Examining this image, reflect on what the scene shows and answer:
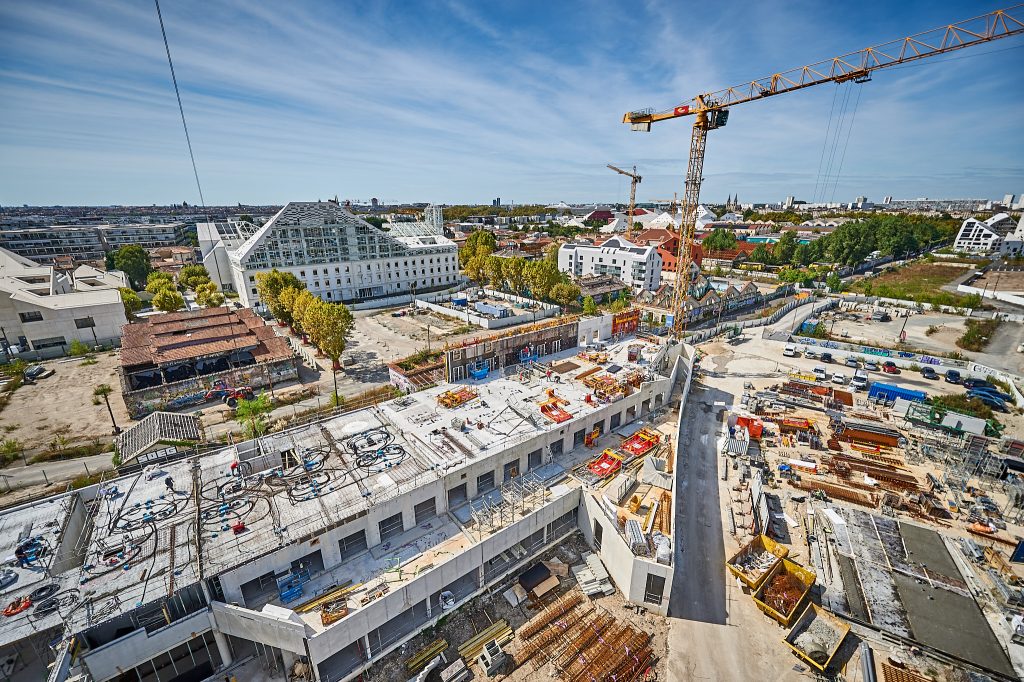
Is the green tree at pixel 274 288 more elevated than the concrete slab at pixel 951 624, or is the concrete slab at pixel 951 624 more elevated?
the green tree at pixel 274 288

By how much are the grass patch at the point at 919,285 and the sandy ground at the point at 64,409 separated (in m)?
128

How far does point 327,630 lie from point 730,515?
26.3m

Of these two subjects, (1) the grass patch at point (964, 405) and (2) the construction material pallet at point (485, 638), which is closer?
(2) the construction material pallet at point (485, 638)

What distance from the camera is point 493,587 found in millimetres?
23344

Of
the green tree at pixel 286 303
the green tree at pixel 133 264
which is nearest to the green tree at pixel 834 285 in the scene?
the green tree at pixel 286 303

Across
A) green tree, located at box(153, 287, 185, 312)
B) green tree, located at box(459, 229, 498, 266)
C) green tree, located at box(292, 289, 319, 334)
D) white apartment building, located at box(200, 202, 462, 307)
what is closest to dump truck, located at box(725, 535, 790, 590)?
green tree, located at box(292, 289, 319, 334)

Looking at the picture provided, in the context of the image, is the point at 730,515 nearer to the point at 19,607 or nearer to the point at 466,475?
the point at 466,475

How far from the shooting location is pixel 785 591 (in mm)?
23047

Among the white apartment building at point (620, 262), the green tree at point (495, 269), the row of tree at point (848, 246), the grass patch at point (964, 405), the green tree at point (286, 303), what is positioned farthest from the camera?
the row of tree at point (848, 246)

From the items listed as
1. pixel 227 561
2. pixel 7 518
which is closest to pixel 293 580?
pixel 227 561

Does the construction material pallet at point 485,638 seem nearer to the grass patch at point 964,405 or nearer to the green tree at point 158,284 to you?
the grass patch at point 964,405

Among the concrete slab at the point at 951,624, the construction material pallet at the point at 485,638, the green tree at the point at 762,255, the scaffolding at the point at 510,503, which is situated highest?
the green tree at the point at 762,255

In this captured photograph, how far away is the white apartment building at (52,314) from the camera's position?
170 ft

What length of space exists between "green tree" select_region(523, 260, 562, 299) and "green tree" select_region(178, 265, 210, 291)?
212 ft
